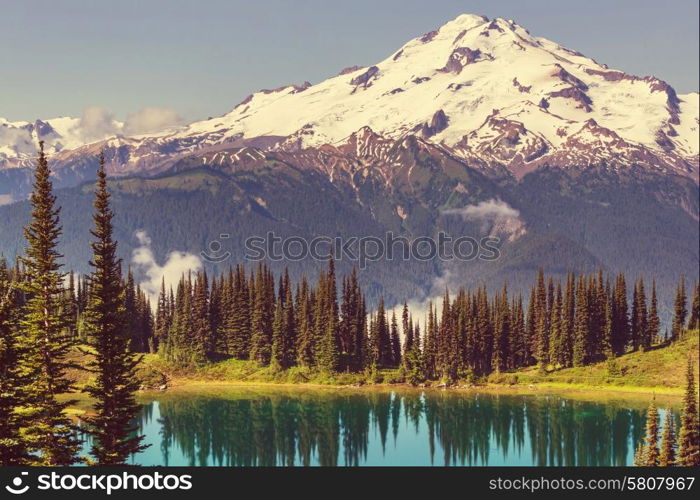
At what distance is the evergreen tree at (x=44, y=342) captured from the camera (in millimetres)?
58562

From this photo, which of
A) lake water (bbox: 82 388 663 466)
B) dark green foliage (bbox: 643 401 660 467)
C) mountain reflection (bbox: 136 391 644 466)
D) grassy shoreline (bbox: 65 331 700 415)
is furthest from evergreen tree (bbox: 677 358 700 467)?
grassy shoreline (bbox: 65 331 700 415)

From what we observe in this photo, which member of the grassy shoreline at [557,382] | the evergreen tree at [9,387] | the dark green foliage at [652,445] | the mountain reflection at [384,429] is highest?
the evergreen tree at [9,387]

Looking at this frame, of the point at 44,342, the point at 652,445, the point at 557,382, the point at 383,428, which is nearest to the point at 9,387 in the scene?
the point at 44,342

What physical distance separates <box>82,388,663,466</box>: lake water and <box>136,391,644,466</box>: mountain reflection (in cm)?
16

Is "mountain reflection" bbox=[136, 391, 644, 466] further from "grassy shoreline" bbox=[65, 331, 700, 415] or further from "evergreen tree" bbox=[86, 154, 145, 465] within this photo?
"evergreen tree" bbox=[86, 154, 145, 465]

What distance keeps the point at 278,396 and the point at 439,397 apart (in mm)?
30419

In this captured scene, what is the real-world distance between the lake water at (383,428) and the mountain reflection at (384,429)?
160 mm

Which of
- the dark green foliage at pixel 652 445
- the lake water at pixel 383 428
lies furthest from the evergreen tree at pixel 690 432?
the lake water at pixel 383 428

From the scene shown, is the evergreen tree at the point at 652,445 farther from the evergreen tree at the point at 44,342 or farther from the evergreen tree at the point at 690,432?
the evergreen tree at the point at 44,342

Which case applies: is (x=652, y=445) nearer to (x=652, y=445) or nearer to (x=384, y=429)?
(x=652, y=445)

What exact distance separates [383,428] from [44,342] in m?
100.0

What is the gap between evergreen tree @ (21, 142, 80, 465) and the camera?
58.6m

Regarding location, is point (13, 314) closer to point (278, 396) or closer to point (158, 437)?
point (158, 437)

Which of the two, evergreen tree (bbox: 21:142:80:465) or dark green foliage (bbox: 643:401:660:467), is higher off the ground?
evergreen tree (bbox: 21:142:80:465)
